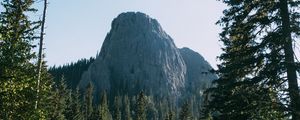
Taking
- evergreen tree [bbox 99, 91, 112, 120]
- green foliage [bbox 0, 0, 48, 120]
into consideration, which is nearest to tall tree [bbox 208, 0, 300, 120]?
green foliage [bbox 0, 0, 48, 120]

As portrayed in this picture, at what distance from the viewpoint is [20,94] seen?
2645 cm

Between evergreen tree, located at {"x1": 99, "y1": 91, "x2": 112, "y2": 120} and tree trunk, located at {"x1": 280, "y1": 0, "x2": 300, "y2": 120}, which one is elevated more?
evergreen tree, located at {"x1": 99, "y1": 91, "x2": 112, "y2": 120}

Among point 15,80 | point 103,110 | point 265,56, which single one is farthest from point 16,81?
point 103,110

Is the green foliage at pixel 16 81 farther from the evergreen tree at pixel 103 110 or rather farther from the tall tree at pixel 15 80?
the evergreen tree at pixel 103 110

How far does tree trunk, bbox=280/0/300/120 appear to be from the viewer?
55.4ft

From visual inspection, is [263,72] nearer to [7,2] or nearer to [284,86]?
[284,86]

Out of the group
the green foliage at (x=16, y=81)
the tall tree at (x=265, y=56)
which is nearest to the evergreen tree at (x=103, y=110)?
the green foliage at (x=16, y=81)

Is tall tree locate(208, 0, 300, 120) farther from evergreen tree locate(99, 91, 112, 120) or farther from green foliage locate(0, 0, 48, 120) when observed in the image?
evergreen tree locate(99, 91, 112, 120)

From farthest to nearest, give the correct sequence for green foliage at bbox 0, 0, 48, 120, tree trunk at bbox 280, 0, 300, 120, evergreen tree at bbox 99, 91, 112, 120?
1. evergreen tree at bbox 99, 91, 112, 120
2. green foliage at bbox 0, 0, 48, 120
3. tree trunk at bbox 280, 0, 300, 120

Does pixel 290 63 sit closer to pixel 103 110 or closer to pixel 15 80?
pixel 15 80

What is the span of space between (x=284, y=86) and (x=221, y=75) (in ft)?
53.4

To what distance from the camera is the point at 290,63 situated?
689 inches

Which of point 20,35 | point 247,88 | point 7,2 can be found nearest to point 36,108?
point 20,35

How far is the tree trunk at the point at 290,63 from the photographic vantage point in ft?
55.4
